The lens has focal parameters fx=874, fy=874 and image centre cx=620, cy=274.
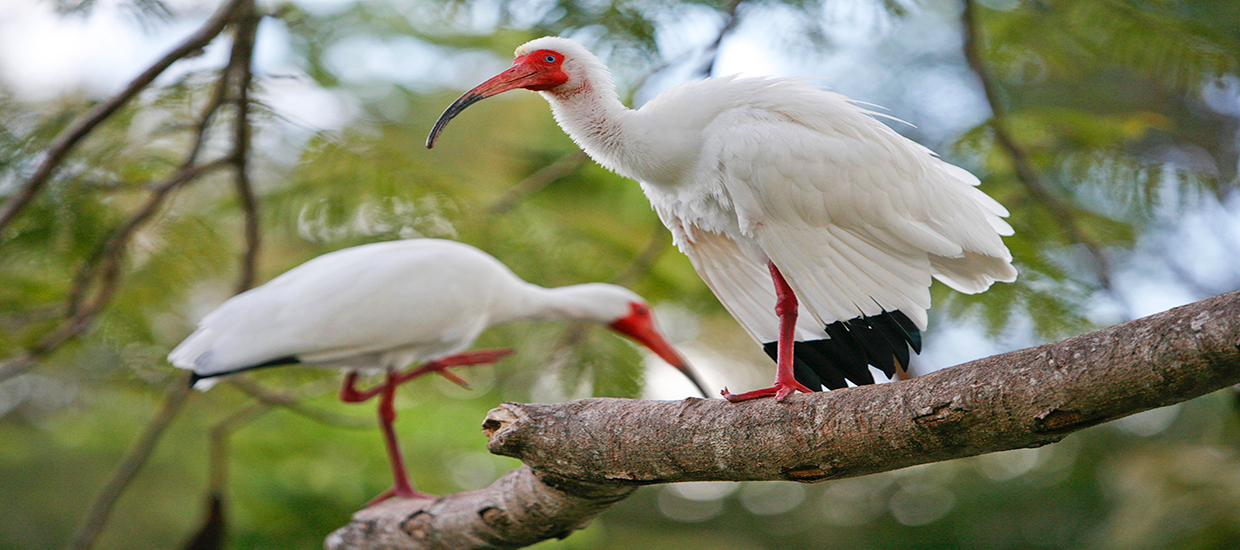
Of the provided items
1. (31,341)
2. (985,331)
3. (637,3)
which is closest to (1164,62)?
(985,331)

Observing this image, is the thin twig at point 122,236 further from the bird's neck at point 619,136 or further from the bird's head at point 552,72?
the bird's neck at point 619,136

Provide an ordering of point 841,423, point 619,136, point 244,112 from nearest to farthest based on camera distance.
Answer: point 841,423 → point 619,136 → point 244,112

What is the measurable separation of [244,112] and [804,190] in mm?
1907

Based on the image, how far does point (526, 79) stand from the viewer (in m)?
2.47

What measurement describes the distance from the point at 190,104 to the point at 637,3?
1.64 metres

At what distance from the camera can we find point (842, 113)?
7.42 feet

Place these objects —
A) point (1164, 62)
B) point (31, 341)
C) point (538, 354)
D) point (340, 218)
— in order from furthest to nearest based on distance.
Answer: point (538, 354)
point (31, 341)
point (340, 218)
point (1164, 62)

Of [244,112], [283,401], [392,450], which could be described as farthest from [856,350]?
[283,401]

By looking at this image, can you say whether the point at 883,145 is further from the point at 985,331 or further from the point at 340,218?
the point at 340,218

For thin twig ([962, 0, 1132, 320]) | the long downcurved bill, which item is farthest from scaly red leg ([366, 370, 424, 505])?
thin twig ([962, 0, 1132, 320])

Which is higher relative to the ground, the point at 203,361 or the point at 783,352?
the point at 783,352

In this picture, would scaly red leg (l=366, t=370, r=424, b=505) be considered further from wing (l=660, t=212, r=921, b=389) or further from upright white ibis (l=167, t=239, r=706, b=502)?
wing (l=660, t=212, r=921, b=389)

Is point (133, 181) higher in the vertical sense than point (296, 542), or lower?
higher

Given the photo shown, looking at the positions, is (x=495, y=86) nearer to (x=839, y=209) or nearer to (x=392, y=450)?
(x=839, y=209)
